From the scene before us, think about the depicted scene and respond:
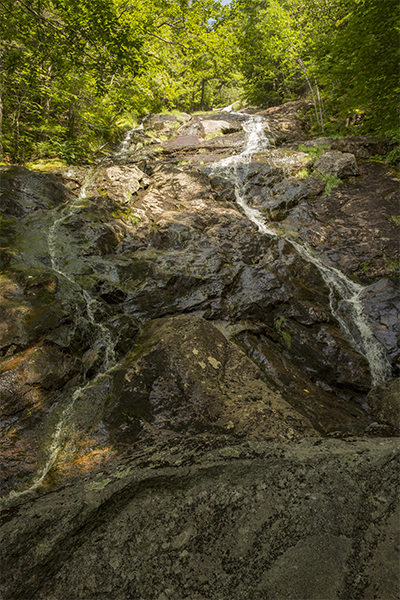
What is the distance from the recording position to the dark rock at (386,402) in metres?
3.76

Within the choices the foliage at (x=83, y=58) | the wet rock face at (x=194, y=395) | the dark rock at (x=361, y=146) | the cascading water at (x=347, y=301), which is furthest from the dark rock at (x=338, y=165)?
the wet rock face at (x=194, y=395)

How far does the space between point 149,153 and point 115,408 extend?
14.0 m

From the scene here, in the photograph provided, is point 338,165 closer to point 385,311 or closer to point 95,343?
point 385,311

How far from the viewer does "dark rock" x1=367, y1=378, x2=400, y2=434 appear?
376 centimetres

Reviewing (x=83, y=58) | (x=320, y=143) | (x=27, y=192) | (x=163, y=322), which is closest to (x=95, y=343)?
(x=163, y=322)

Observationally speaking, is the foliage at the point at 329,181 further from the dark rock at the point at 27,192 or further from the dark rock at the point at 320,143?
the dark rock at the point at 27,192

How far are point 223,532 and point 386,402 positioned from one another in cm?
375

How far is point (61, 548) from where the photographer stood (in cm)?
135

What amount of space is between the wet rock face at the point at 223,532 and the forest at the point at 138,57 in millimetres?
6116

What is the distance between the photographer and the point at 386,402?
158 inches

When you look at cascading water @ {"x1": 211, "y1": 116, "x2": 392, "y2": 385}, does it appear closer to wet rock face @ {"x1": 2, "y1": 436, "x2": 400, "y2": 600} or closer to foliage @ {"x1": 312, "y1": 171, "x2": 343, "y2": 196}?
foliage @ {"x1": 312, "y1": 171, "x2": 343, "y2": 196}

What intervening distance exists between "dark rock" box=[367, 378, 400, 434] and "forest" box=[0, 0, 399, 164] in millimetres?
7052

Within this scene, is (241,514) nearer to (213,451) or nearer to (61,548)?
(213,451)

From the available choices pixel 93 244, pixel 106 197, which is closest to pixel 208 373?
pixel 93 244
